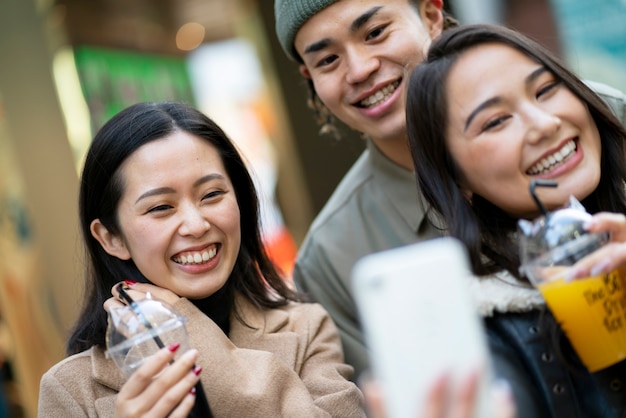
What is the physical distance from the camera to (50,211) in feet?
18.0

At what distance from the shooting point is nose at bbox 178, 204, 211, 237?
2160 millimetres

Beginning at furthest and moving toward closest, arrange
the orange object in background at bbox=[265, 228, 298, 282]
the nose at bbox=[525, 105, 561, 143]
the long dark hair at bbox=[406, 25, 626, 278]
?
the orange object in background at bbox=[265, 228, 298, 282] → the long dark hair at bbox=[406, 25, 626, 278] → the nose at bbox=[525, 105, 561, 143]

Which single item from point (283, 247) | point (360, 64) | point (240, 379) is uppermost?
point (360, 64)

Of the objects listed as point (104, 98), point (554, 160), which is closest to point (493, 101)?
point (554, 160)

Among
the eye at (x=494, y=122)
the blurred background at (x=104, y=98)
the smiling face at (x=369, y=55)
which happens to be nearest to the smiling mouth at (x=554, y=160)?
the eye at (x=494, y=122)

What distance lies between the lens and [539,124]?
176 centimetres

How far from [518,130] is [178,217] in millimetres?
907

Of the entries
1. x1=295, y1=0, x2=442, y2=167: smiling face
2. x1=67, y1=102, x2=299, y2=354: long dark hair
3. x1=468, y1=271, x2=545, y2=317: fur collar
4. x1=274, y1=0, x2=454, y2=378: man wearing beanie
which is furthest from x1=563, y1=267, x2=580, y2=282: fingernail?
x1=295, y1=0, x2=442, y2=167: smiling face

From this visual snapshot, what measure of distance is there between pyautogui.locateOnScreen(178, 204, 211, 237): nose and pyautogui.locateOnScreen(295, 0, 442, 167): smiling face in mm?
→ 864

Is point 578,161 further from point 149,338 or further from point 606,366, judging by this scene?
point 149,338

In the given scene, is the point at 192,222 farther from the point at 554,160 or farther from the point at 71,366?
the point at 554,160

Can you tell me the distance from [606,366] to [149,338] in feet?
3.08

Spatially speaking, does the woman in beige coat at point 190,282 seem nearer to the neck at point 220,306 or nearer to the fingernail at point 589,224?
the neck at point 220,306

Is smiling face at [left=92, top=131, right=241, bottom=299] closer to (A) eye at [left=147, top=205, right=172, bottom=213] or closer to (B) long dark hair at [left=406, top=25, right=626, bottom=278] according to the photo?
(A) eye at [left=147, top=205, right=172, bottom=213]
